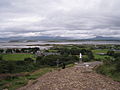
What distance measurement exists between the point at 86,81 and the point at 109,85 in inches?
59.5

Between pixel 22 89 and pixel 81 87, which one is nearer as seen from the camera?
pixel 81 87

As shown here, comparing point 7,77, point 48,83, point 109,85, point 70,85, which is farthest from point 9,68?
point 109,85

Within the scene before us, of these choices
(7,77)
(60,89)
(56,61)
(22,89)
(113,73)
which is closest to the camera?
(60,89)

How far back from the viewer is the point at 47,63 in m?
27.0

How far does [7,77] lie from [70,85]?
7.35 meters

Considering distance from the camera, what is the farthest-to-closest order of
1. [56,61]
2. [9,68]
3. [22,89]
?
[56,61], [9,68], [22,89]

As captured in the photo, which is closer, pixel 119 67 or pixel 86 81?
pixel 86 81

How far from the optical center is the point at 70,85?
1004 cm

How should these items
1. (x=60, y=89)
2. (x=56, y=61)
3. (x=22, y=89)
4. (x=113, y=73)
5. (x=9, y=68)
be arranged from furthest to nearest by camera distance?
(x=56, y=61)
(x=9, y=68)
(x=113, y=73)
(x=22, y=89)
(x=60, y=89)

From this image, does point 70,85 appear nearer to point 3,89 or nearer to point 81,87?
point 81,87

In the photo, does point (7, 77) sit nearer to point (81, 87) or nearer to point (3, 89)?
point (3, 89)

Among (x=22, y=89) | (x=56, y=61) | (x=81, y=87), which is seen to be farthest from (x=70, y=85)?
(x=56, y=61)

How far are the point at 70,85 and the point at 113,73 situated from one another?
459cm

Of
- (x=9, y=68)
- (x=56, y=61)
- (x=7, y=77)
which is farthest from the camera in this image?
(x=56, y=61)
